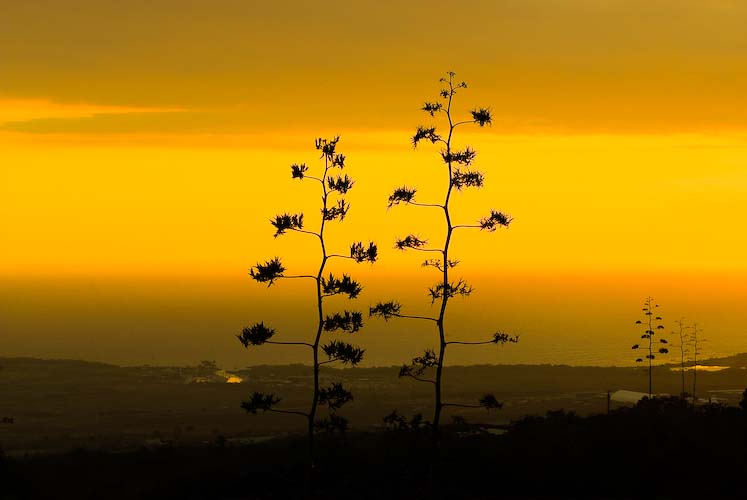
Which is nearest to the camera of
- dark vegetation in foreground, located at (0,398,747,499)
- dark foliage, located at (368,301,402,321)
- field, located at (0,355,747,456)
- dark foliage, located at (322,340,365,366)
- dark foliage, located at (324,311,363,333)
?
dark foliage, located at (368,301,402,321)

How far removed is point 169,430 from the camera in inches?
3935

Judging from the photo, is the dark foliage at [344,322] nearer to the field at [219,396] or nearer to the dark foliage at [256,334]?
the dark foliage at [256,334]

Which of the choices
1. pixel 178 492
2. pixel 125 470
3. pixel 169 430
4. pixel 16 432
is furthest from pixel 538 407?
pixel 178 492

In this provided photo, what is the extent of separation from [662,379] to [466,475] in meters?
130

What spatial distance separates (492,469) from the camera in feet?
119

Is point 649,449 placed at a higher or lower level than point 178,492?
higher

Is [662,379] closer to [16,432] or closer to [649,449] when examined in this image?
[16,432]

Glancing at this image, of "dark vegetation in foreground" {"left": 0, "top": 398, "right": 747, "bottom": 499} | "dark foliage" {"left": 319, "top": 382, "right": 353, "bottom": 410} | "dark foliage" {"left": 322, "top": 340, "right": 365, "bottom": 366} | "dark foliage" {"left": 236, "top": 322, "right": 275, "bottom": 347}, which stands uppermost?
"dark foliage" {"left": 236, "top": 322, "right": 275, "bottom": 347}

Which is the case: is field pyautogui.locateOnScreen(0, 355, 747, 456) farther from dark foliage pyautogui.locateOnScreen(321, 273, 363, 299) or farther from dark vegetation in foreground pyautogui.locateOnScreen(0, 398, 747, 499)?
dark foliage pyautogui.locateOnScreen(321, 273, 363, 299)

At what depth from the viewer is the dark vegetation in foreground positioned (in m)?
34.3

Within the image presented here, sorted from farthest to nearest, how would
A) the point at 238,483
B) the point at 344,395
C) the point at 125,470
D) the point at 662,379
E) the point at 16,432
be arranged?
1. the point at 662,379
2. the point at 16,432
3. the point at 125,470
4. the point at 238,483
5. the point at 344,395

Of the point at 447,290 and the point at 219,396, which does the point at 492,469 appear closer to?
the point at 447,290

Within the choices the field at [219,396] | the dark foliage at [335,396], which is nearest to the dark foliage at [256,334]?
the dark foliage at [335,396]

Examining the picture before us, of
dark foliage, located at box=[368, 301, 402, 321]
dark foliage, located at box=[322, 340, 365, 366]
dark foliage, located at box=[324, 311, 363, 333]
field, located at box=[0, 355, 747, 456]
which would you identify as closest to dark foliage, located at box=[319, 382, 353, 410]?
dark foliage, located at box=[322, 340, 365, 366]
